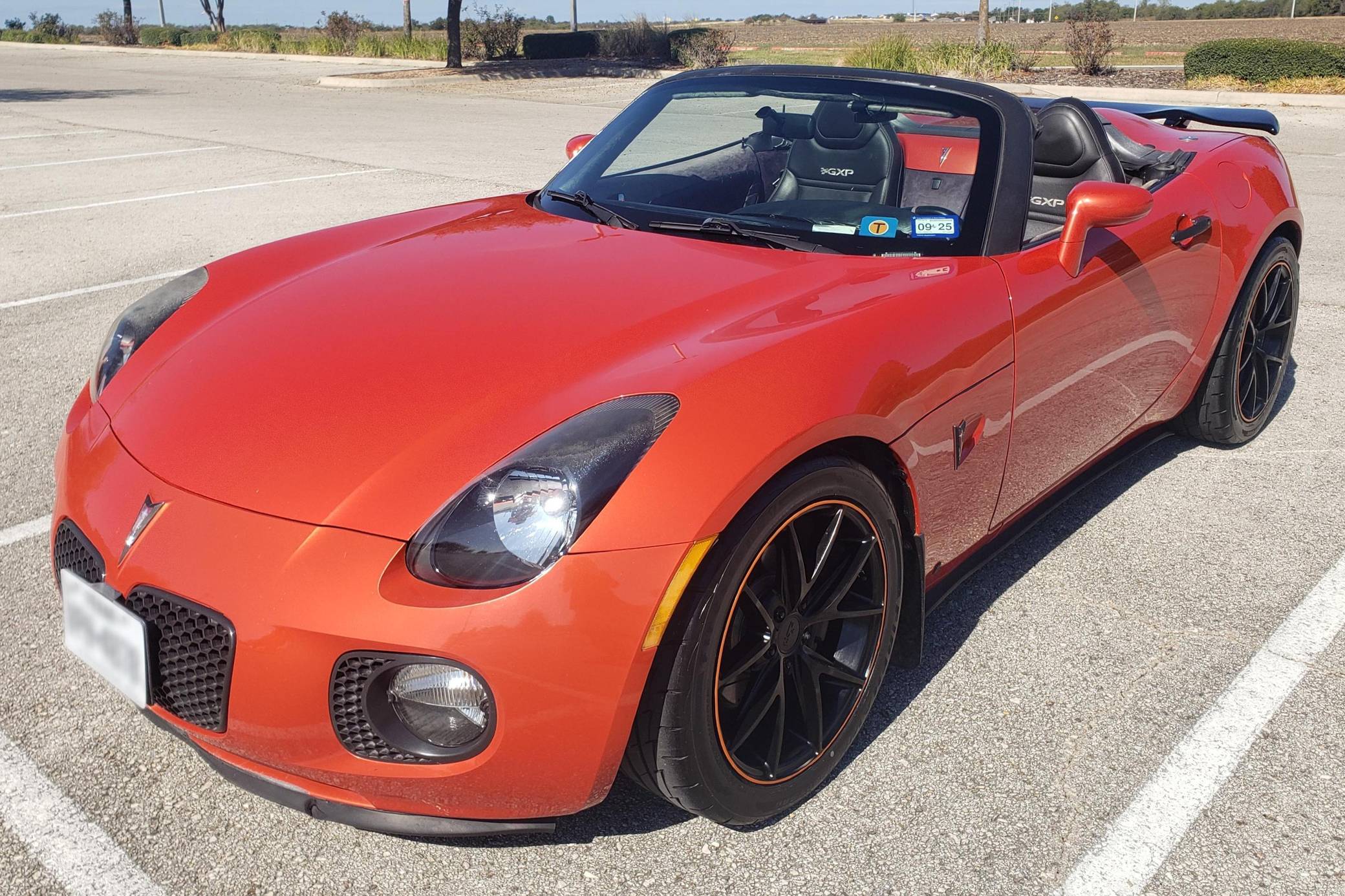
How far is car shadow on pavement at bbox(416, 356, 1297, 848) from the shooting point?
2.27 meters

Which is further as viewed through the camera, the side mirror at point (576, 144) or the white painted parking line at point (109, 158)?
the white painted parking line at point (109, 158)

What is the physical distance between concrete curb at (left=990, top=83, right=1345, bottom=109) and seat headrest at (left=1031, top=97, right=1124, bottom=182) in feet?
48.9

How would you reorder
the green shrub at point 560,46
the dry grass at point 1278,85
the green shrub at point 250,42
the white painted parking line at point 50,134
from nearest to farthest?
1. the white painted parking line at point 50,134
2. the dry grass at point 1278,85
3. the green shrub at point 560,46
4. the green shrub at point 250,42

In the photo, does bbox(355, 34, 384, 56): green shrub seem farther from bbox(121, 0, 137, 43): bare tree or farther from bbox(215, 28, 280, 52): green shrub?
bbox(121, 0, 137, 43): bare tree

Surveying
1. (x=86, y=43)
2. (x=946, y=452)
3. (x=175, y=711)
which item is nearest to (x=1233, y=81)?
(x=946, y=452)

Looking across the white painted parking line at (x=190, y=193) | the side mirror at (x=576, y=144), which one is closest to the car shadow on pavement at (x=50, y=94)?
the white painted parking line at (x=190, y=193)

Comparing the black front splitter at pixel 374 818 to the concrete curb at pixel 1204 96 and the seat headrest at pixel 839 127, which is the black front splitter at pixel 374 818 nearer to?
the seat headrest at pixel 839 127

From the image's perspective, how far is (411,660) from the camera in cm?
183

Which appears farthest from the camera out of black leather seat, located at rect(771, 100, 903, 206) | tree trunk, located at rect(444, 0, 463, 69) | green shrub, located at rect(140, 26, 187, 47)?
green shrub, located at rect(140, 26, 187, 47)

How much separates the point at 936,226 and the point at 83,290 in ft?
17.3

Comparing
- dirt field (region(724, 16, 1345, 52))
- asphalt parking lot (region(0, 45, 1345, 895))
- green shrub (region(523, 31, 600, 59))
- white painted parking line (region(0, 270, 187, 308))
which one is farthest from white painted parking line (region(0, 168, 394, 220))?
dirt field (region(724, 16, 1345, 52))

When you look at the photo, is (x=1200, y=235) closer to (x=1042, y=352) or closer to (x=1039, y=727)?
(x=1042, y=352)

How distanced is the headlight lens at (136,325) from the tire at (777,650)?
150 cm

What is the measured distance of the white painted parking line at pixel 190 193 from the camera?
8.84 m
